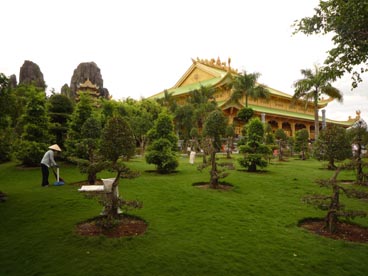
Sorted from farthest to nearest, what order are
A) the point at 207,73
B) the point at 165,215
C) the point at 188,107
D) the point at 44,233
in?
the point at 207,73, the point at 188,107, the point at 165,215, the point at 44,233

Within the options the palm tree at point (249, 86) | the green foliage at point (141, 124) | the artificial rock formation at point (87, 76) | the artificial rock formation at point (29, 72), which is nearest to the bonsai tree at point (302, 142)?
the palm tree at point (249, 86)

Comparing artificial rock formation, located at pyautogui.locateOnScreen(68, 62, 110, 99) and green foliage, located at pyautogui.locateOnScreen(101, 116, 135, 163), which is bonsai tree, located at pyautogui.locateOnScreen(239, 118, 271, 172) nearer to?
green foliage, located at pyautogui.locateOnScreen(101, 116, 135, 163)

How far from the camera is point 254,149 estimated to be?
46.1 feet

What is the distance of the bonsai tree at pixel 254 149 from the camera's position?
541 inches

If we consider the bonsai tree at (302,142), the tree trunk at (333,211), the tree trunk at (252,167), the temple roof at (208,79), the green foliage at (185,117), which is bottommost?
the tree trunk at (333,211)

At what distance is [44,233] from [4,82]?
17.6 feet

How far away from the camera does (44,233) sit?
591 cm

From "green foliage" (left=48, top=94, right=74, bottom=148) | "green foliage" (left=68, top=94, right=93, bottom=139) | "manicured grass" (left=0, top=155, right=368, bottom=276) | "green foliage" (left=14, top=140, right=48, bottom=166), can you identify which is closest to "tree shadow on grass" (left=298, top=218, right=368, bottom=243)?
"manicured grass" (left=0, top=155, right=368, bottom=276)

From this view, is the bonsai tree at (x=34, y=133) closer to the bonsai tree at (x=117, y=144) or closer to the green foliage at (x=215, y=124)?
the green foliage at (x=215, y=124)

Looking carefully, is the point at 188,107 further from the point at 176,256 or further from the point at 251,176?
the point at 176,256

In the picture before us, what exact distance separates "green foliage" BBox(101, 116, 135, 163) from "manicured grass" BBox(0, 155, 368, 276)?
1728mm

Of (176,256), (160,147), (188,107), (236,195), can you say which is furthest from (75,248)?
(188,107)

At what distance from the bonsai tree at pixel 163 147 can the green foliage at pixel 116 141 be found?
6.58 m

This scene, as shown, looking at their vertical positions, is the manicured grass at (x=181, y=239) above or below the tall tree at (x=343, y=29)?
below
